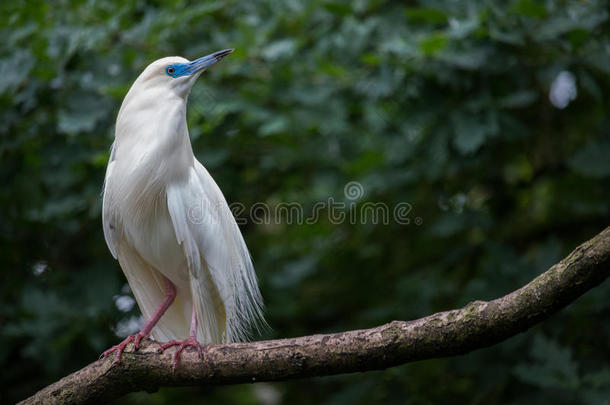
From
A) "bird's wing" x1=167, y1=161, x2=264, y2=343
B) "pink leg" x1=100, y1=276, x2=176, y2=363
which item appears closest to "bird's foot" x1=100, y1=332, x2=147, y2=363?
"pink leg" x1=100, y1=276, x2=176, y2=363

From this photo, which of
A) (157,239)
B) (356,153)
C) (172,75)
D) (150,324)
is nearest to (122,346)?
(150,324)

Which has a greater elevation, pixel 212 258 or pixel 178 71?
pixel 178 71

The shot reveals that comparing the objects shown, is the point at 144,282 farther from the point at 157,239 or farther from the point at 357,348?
the point at 357,348

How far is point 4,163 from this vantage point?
491 cm

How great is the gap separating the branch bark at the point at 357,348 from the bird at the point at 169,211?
33 centimetres

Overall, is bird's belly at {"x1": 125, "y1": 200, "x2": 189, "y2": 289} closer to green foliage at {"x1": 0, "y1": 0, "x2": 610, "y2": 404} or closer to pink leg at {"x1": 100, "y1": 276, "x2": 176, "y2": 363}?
pink leg at {"x1": 100, "y1": 276, "x2": 176, "y2": 363}

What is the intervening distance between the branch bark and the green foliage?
1.41m

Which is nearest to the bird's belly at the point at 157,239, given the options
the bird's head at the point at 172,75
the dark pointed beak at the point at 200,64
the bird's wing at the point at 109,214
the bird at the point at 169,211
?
the bird at the point at 169,211

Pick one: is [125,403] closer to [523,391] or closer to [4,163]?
[4,163]

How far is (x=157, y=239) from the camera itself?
12.6 feet

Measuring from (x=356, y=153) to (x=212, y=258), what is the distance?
203 cm

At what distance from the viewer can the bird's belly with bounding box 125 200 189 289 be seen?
12.5ft

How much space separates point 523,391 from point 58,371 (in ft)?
11.3

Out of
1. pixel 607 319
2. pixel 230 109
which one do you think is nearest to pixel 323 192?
pixel 230 109
